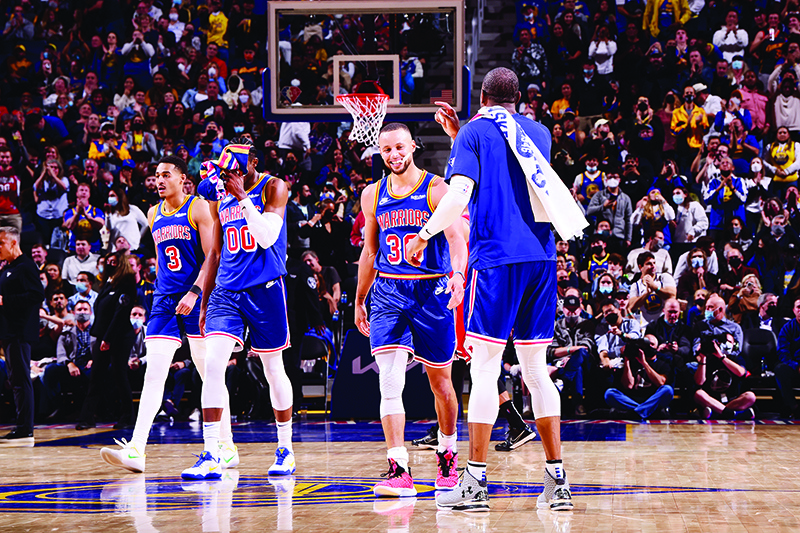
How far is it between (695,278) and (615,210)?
1537mm

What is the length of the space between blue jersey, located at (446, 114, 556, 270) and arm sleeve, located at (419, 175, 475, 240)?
0.06 m

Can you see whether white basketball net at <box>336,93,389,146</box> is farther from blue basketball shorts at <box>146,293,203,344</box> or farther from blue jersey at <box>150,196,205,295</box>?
blue basketball shorts at <box>146,293,203,344</box>

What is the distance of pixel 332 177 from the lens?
13359 mm

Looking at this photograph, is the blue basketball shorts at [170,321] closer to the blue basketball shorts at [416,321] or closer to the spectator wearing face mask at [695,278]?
the blue basketball shorts at [416,321]

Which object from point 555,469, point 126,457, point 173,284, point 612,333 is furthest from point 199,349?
point 612,333

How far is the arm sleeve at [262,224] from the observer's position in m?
5.79

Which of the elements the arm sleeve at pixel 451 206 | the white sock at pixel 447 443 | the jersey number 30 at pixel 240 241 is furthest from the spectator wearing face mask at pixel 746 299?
the arm sleeve at pixel 451 206

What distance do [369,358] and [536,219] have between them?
18.9 feet

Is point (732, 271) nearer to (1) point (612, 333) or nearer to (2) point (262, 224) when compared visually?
(1) point (612, 333)

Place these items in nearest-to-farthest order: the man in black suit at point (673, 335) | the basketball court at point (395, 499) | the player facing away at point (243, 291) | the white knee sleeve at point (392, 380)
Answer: the basketball court at point (395, 499) → the white knee sleeve at point (392, 380) → the player facing away at point (243, 291) → the man in black suit at point (673, 335)

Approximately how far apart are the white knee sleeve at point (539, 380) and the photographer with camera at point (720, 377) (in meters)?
6.09

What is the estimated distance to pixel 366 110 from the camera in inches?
350

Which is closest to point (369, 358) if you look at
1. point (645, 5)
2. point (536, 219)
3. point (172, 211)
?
point (172, 211)

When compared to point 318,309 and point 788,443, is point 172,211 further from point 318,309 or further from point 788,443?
point 788,443
